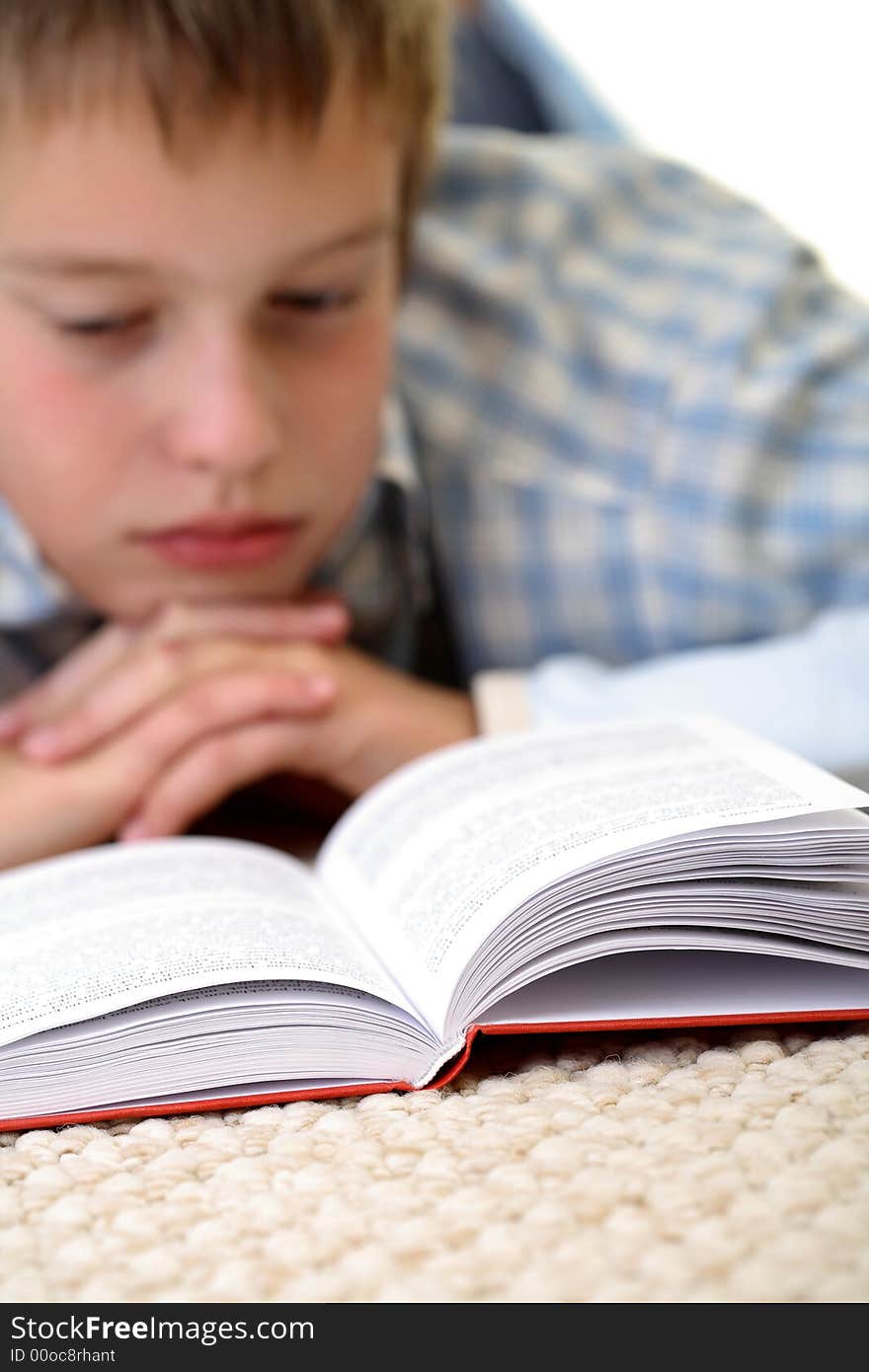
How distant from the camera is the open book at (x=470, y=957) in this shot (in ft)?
1.49

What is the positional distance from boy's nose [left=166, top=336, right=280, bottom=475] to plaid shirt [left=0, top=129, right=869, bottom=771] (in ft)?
0.68

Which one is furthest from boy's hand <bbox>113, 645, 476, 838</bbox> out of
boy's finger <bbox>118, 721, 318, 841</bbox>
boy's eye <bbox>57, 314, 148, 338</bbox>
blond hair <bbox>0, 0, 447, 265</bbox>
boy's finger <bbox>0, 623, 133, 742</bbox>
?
blond hair <bbox>0, 0, 447, 265</bbox>

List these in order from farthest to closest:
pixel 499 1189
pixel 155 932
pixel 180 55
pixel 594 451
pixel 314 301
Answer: pixel 594 451
pixel 314 301
pixel 180 55
pixel 155 932
pixel 499 1189

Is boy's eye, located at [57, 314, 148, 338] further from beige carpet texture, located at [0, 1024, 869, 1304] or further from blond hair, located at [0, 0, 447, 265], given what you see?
beige carpet texture, located at [0, 1024, 869, 1304]

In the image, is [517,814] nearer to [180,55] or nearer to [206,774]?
[206,774]

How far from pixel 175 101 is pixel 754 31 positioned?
5.20 ft

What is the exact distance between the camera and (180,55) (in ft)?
2.47

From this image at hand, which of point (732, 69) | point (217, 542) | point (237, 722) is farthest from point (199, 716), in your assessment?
point (732, 69)

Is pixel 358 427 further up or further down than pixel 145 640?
further up

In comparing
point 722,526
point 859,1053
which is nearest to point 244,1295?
point 859,1053

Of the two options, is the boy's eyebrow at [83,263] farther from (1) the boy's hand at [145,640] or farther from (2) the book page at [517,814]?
(2) the book page at [517,814]

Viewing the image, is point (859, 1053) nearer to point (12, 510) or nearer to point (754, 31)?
point (12, 510)

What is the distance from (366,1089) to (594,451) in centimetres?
72

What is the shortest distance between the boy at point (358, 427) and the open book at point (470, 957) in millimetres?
297
